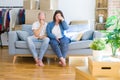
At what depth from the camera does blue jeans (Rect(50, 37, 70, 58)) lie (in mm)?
4791

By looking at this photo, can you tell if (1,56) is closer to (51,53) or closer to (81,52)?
(51,53)

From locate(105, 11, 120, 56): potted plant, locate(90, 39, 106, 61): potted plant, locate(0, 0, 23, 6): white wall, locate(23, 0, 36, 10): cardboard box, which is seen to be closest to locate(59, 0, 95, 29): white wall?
locate(23, 0, 36, 10): cardboard box

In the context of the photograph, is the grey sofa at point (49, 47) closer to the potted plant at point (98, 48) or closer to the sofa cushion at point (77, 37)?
the sofa cushion at point (77, 37)

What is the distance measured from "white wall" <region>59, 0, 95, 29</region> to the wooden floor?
5.25 feet

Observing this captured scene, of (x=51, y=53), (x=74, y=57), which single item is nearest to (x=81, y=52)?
(x=74, y=57)

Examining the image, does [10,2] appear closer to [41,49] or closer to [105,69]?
[41,49]

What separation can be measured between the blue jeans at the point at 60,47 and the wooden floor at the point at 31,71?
0.24 meters

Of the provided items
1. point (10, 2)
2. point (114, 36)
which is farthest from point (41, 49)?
point (10, 2)

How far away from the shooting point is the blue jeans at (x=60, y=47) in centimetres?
479

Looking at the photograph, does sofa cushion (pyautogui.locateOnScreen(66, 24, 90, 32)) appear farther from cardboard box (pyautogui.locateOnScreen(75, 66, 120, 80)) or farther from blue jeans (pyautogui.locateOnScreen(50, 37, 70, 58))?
cardboard box (pyautogui.locateOnScreen(75, 66, 120, 80))

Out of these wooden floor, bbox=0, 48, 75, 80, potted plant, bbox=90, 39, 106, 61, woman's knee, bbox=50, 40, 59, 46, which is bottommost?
wooden floor, bbox=0, 48, 75, 80

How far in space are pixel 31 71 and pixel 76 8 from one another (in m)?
2.57

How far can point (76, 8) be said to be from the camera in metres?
6.34

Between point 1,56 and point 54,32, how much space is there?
1425 mm
